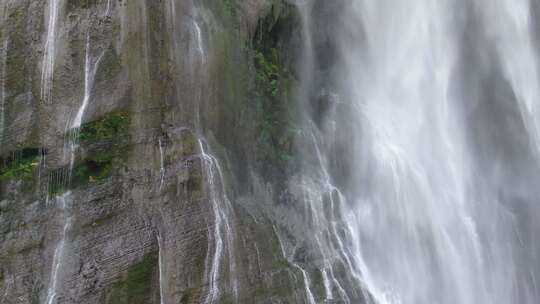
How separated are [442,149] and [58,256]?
30.6 ft

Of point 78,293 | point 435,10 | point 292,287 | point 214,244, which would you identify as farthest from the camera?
point 435,10

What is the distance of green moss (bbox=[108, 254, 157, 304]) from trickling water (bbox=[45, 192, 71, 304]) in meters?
0.80

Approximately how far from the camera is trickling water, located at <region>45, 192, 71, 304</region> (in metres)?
6.87

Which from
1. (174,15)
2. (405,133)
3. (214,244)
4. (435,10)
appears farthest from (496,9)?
(214,244)

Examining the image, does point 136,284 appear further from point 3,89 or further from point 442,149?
point 442,149

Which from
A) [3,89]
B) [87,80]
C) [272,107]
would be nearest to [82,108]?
[87,80]

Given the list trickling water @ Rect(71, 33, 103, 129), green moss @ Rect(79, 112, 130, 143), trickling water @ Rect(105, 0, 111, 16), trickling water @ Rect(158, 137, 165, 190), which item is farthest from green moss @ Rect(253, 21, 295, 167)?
trickling water @ Rect(71, 33, 103, 129)

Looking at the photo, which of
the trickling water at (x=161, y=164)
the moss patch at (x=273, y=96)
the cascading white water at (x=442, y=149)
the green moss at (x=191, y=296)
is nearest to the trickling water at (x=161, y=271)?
the green moss at (x=191, y=296)

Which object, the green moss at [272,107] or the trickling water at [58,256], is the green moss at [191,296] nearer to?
the trickling water at [58,256]

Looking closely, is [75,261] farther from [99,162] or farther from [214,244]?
[214,244]

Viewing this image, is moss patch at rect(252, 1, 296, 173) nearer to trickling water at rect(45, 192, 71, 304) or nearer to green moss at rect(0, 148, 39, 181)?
trickling water at rect(45, 192, 71, 304)

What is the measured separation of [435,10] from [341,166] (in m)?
5.61

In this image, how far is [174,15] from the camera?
7.66 metres

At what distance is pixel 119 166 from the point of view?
7270 millimetres
